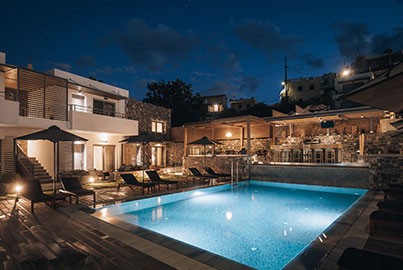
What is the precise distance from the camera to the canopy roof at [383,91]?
2803mm

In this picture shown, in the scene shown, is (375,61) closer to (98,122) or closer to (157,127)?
(157,127)

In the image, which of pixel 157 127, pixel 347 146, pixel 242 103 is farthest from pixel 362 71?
pixel 157 127

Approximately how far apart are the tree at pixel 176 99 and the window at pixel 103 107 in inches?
613

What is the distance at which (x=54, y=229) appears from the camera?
15.9 feet

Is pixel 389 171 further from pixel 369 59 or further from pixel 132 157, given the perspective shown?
pixel 369 59

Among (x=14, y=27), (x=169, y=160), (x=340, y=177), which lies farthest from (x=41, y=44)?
(x=340, y=177)

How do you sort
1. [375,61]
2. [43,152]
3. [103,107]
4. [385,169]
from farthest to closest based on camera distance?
[375,61]
[103,107]
[43,152]
[385,169]

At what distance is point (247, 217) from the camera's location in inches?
281

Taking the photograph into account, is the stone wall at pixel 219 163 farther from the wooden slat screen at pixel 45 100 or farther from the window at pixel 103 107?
the wooden slat screen at pixel 45 100

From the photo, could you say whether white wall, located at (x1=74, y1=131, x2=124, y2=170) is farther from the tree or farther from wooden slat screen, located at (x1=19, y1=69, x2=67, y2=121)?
the tree

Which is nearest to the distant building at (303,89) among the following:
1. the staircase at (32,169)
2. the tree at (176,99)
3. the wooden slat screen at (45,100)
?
the tree at (176,99)

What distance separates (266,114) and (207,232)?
28997 mm

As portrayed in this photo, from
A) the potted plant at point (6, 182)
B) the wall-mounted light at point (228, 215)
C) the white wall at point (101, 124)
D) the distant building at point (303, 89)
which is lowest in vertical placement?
the wall-mounted light at point (228, 215)

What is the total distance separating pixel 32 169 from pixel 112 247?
35.5 ft
